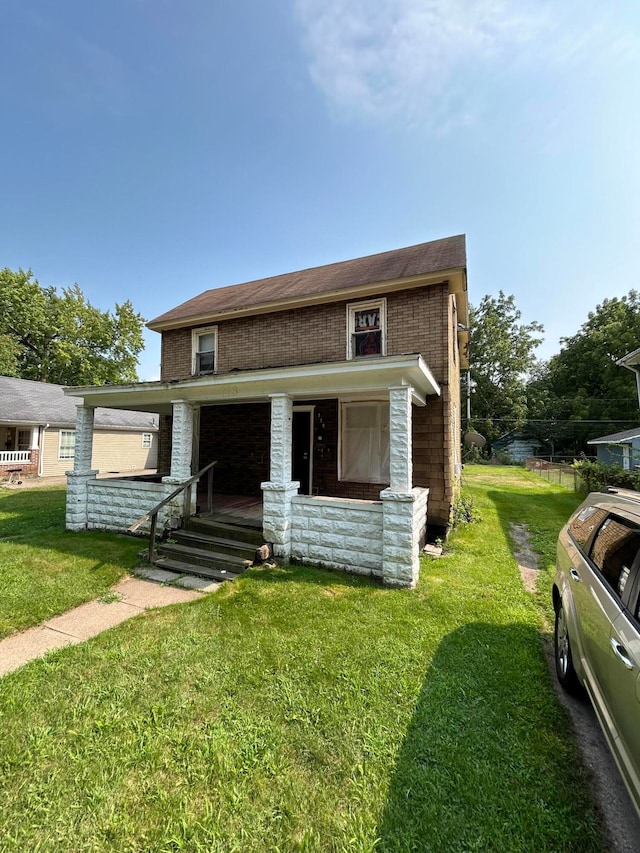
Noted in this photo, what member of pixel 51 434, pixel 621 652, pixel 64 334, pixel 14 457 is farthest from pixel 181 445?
pixel 64 334

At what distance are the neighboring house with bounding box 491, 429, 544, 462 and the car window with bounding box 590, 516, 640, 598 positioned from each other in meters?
42.4

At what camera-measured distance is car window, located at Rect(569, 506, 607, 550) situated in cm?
304

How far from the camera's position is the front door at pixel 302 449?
8875 mm

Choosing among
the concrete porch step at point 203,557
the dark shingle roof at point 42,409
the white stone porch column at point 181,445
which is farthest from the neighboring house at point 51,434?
the concrete porch step at point 203,557

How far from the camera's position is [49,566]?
5.96 meters

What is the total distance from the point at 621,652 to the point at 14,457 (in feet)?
78.6

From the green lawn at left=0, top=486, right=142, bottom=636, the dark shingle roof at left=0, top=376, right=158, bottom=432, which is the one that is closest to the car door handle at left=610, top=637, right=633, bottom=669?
the green lawn at left=0, top=486, right=142, bottom=636

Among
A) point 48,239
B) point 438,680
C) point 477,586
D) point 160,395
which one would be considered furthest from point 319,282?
point 48,239

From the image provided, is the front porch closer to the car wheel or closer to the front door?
the front door

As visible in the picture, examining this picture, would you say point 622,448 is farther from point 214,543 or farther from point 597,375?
point 214,543

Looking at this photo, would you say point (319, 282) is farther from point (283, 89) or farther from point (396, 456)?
point (396, 456)

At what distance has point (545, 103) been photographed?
6.84 meters

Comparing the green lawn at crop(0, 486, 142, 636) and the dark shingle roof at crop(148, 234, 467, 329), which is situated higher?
the dark shingle roof at crop(148, 234, 467, 329)

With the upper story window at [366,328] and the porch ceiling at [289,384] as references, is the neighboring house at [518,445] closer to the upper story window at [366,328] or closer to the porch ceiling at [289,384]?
the upper story window at [366,328]
